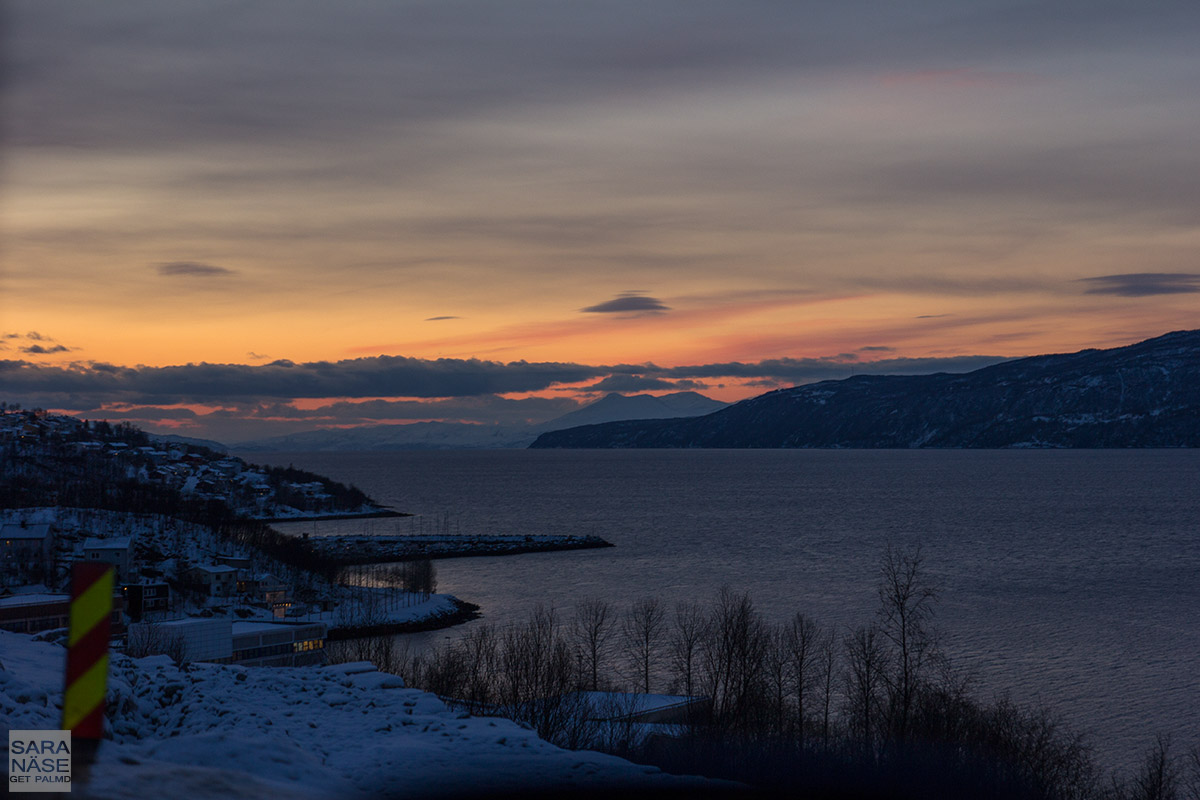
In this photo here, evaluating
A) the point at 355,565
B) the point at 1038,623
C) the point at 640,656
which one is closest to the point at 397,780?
the point at 640,656

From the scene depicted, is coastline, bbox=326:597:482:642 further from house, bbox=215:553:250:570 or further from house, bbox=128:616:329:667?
house, bbox=215:553:250:570

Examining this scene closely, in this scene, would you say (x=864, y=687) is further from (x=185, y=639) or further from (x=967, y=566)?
(x=967, y=566)

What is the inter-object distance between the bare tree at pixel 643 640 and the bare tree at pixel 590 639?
3.45 ft

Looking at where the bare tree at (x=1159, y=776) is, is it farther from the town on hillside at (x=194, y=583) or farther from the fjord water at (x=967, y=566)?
the town on hillside at (x=194, y=583)

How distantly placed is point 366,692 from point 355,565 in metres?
76.1

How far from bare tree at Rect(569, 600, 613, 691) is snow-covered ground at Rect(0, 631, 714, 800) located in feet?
72.2

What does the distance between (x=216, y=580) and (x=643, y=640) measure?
32496 millimetres

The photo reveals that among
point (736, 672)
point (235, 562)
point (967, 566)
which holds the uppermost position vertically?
point (736, 672)

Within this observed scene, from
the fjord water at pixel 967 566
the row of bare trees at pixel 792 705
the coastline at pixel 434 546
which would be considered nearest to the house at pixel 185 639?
the row of bare trees at pixel 792 705

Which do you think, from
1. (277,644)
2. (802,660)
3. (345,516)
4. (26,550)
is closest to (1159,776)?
(802,660)

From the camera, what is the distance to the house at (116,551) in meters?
60.1

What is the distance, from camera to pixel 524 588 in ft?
222

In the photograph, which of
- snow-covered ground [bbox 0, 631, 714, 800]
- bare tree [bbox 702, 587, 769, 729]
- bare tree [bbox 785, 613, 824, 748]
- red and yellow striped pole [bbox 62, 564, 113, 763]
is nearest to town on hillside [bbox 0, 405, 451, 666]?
snow-covered ground [bbox 0, 631, 714, 800]

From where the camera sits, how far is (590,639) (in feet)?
141
